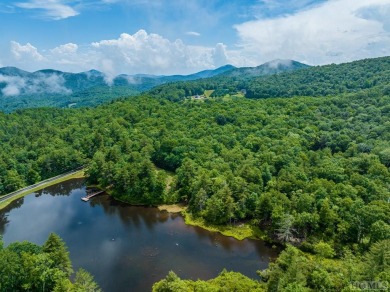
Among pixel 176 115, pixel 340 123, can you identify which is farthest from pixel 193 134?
pixel 340 123

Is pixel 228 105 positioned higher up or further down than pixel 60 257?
higher up

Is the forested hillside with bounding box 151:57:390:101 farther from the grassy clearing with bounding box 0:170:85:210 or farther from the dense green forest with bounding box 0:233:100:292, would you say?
the dense green forest with bounding box 0:233:100:292

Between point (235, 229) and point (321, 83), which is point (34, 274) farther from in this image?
point (321, 83)

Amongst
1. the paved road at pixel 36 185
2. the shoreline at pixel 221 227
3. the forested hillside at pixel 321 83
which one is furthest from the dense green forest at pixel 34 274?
the forested hillside at pixel 321 83

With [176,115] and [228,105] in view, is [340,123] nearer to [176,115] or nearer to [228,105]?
[228,105]

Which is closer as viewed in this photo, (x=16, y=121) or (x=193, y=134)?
(x=193, y=134)
